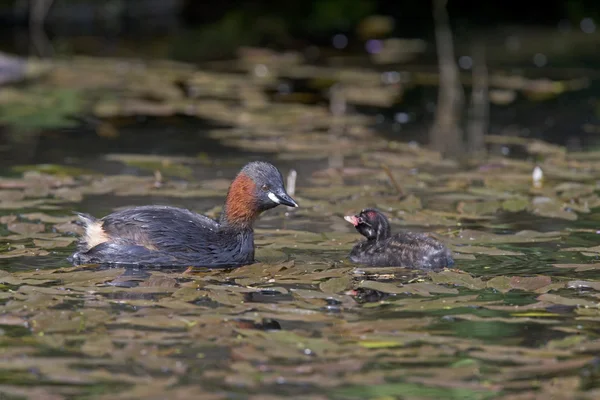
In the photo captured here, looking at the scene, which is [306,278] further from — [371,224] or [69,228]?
[69,228]

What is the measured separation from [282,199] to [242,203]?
0.28m

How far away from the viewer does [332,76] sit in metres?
15.8

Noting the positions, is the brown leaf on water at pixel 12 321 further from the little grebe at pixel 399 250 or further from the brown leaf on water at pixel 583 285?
the brown leaf on water at pixel 583 285

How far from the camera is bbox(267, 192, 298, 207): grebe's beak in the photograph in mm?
7473

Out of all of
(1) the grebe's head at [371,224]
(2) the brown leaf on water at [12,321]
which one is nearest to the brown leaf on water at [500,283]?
(1) the grebe's head at [371,224]

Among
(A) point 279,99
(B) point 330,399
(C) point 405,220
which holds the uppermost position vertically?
(A) point 279,99

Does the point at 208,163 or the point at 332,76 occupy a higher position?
the point at 332,76

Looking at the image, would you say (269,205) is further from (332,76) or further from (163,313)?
(332,76)

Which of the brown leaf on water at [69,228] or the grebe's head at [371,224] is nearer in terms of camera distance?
the grebe's head at [371,224]

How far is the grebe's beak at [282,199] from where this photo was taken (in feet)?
24.5

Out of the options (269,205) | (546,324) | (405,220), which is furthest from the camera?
(405,220)

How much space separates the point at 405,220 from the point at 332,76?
7383mm

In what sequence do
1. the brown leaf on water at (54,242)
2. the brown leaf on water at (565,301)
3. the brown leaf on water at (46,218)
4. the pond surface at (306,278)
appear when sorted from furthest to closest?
1. the brown leaf on water at (46,218)
2. the brown leaf on water at (54,242)
3. the brown leaf on water at (565,301)
4. the pond surface at (306,278)

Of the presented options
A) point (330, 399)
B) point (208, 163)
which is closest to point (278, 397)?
point (330, 399)
